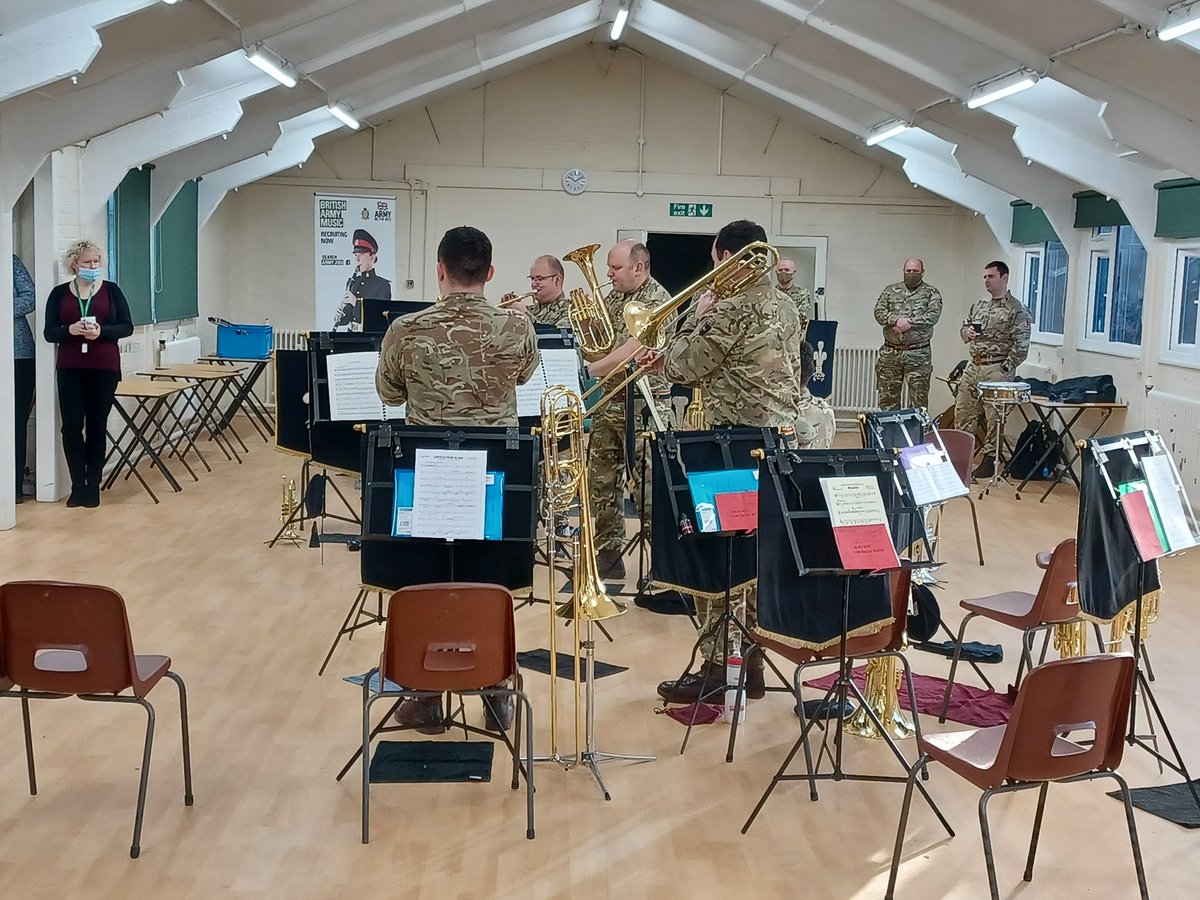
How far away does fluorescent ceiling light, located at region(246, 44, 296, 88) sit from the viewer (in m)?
8.03

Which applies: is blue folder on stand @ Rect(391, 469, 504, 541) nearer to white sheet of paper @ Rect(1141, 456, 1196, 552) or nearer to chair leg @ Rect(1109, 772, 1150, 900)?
chair leg @ Rect(1109, 772, 1150, 900)

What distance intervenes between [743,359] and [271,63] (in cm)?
494

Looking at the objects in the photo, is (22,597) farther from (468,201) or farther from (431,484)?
(468,201)

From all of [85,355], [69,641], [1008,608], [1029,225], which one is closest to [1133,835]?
[1008,608]

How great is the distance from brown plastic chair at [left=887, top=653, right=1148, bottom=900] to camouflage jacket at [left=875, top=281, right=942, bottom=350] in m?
8.90

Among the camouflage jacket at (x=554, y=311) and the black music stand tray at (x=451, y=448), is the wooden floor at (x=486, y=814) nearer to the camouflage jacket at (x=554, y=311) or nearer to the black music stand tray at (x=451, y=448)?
the black music stand tray at (x=451, y=448)

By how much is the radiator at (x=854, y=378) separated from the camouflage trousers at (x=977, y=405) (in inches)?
118

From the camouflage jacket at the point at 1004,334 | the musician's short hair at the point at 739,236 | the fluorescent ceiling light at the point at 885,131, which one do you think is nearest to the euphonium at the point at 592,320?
the musician's short hair at the point at 739,236

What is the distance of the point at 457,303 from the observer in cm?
434

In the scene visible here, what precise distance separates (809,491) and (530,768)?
1174mm

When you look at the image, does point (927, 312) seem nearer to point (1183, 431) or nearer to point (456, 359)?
point (1183, 431)

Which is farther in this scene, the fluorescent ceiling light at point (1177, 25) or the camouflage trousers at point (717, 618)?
the fluorescent ceiling light at point (1177, 25)

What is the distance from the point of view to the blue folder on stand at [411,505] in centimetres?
402

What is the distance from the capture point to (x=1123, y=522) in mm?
3896
